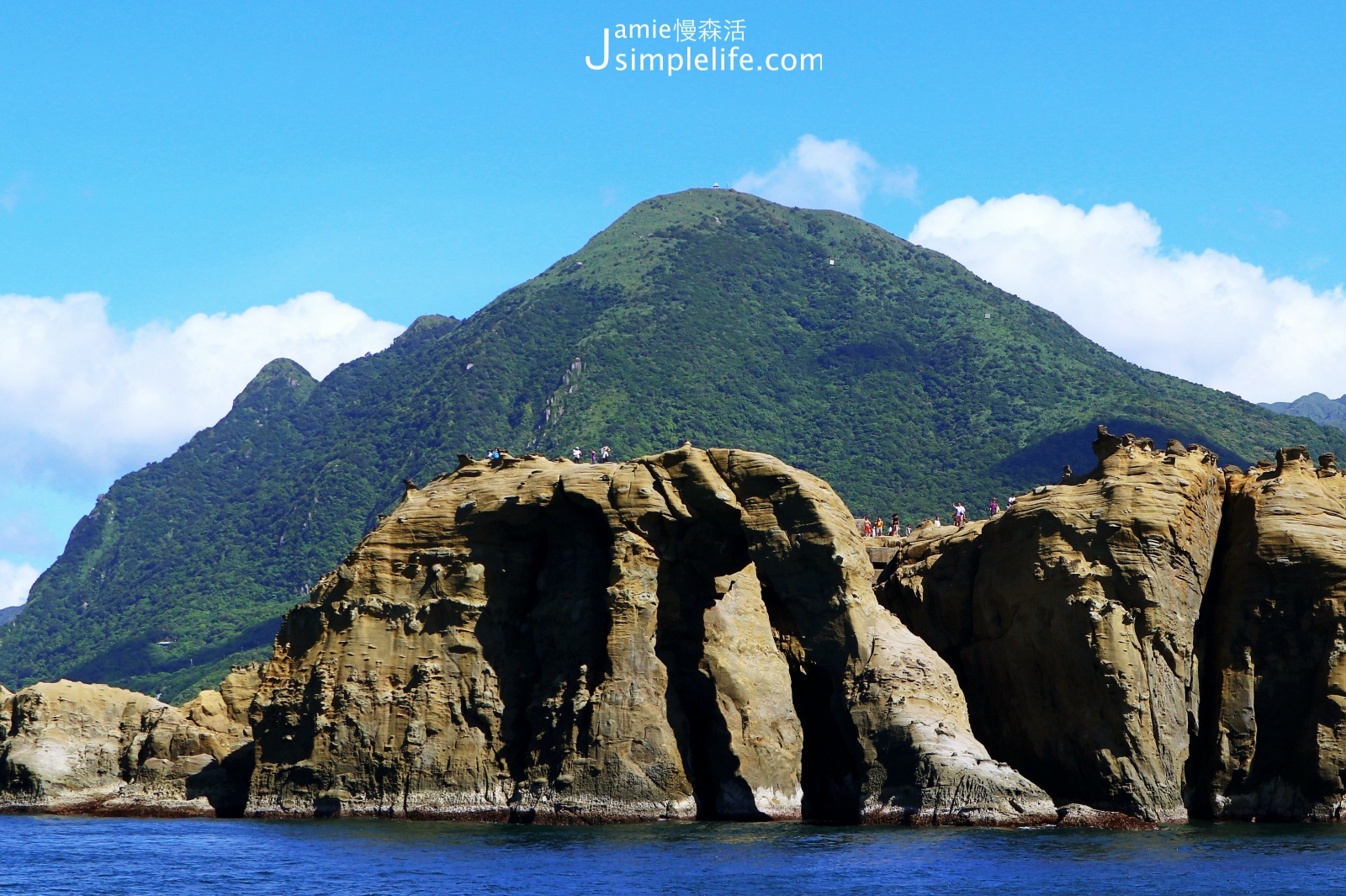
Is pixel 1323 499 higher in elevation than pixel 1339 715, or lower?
higher

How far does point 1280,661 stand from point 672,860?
2192cm

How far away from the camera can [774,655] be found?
54.9 metres

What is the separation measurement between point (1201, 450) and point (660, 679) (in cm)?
1945

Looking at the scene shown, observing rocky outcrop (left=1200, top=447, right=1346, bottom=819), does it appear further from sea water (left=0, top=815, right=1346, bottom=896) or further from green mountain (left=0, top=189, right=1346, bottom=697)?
green mountain (left=0, top=189, right=1346, bottom=697)

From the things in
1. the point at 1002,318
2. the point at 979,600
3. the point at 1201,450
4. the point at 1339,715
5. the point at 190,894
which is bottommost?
the point at 190,894

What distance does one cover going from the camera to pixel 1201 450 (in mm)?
58625

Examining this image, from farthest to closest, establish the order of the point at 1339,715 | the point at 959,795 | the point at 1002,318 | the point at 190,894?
the point at 1002,318 → the point at 1339,715 → the point at 959,795 → the point at 190,894

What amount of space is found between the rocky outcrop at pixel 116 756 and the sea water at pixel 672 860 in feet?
19.5

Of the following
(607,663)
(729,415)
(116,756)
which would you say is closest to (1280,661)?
(607,663)

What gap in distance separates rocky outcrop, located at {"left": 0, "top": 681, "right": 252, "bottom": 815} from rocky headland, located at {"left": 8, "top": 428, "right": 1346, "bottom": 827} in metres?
0.29

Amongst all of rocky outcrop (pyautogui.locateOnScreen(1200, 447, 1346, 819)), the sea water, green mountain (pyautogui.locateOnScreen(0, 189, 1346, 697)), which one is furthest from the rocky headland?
green mountain (pyautogui.locateOnScreen(0, 189, 1346, 697))

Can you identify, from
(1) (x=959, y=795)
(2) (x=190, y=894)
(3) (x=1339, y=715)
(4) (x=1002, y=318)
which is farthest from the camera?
(4) (x=1002, y=318)

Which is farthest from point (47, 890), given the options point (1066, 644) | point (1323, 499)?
point (1323, 499)

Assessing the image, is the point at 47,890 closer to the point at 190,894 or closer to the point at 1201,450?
the point at 190,894
